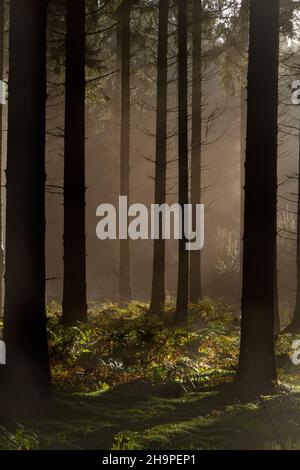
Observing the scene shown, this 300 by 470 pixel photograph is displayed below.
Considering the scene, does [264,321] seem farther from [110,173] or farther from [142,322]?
[110,173]

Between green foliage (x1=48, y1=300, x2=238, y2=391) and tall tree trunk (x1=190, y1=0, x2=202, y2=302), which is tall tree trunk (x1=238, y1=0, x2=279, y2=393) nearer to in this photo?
green foliage (x1=48, y1=300, x2=238, y2=391)

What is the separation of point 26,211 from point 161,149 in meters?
10.1

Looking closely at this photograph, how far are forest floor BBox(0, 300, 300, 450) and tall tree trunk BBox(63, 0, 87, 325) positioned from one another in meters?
1.03

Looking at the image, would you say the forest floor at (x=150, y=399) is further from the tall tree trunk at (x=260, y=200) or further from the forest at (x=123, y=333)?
the tall tree trunk at (x=260, y=200)

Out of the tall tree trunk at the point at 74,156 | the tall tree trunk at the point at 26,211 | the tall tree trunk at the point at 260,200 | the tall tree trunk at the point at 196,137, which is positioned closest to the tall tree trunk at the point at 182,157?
the tall tree trunk at the point at 74,156

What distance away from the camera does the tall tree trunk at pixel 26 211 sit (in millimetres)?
7367

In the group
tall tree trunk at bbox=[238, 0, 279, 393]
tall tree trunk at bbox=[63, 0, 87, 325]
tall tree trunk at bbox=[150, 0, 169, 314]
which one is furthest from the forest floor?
tall tree trunk at bbox=[150, 0, 169, 314]

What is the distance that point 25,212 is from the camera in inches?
289

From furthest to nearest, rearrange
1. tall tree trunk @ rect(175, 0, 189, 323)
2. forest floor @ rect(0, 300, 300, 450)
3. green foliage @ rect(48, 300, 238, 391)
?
tall tree trunk @ rect(175, 0, 189, 323) < green foliage @ rect(48, 300, 238, 391) < forest floor @ rect(0, 300, 300, 450)

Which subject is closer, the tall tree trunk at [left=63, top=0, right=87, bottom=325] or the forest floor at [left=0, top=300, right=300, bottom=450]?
the forest floor at [left=0, top=300, right=300, bottom=450]

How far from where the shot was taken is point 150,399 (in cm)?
Result: 834

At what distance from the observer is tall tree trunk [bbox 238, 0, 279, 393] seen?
27.7ft
